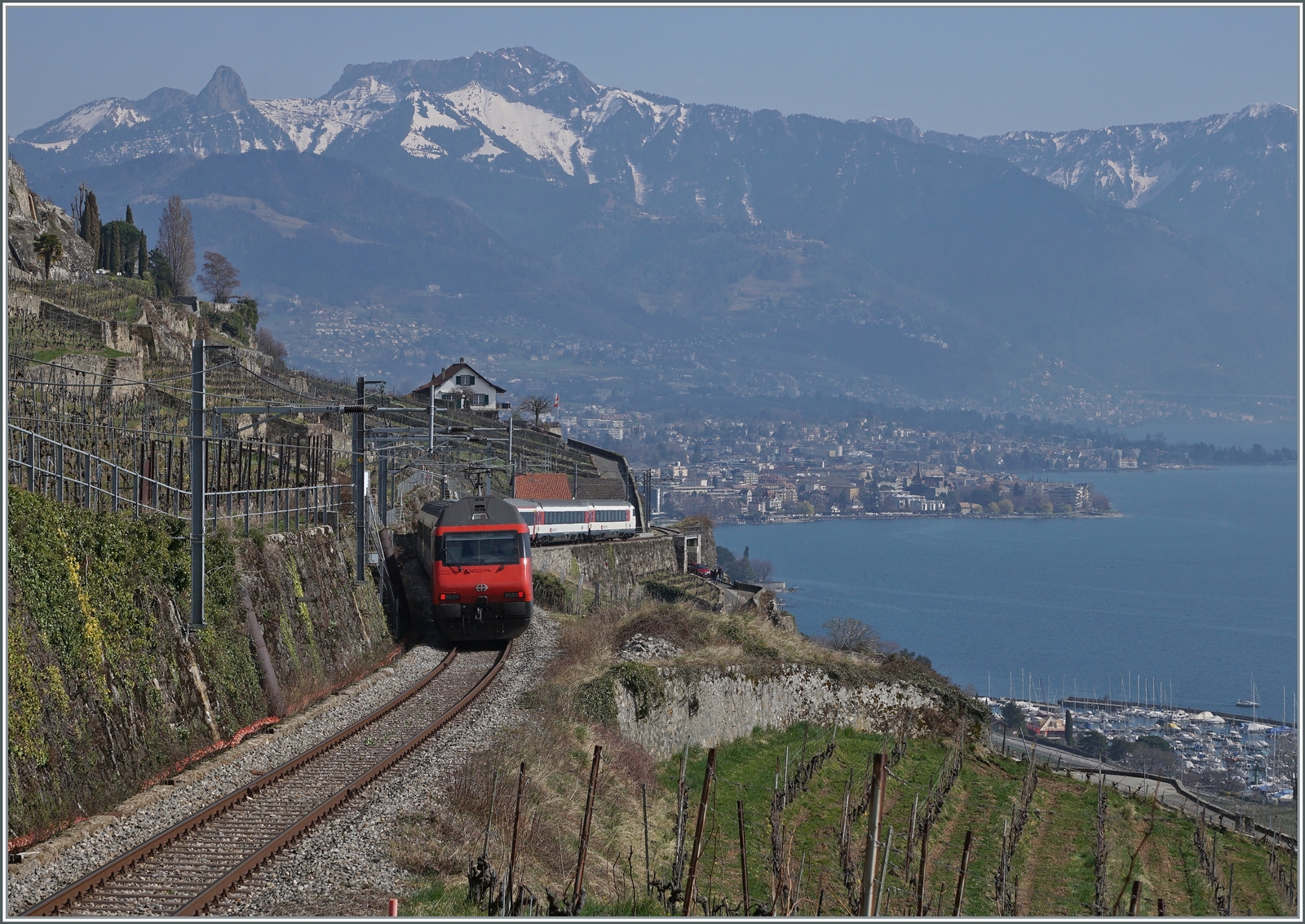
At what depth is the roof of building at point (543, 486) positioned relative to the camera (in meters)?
62.5

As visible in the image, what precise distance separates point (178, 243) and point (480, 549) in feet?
277

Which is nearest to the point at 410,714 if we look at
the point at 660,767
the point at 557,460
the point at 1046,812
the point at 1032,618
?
the point at 660,767

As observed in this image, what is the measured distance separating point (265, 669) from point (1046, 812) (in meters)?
15.1

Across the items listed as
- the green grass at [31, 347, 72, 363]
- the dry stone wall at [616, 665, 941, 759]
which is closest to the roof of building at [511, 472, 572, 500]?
the green grass at [31, 347, 72, 363]

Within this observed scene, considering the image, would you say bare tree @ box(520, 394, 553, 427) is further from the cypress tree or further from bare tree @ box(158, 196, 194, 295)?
the cypress tree

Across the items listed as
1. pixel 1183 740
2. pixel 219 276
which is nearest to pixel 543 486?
pixel 1183 740

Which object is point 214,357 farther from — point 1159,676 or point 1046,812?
point 1159,676

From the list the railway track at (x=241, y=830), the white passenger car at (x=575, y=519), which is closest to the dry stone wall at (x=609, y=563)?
the white passenger car at (x=575, y=519)

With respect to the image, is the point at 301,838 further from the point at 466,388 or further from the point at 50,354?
the point at 466,388

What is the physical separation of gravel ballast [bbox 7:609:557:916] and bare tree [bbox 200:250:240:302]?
94.5 metres

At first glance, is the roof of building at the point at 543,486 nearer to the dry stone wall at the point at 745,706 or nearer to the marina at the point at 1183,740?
the marina at the point at 1183,740

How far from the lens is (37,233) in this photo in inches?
2227

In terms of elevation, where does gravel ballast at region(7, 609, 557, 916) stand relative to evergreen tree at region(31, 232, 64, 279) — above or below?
below

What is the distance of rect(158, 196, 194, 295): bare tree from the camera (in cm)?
9694
